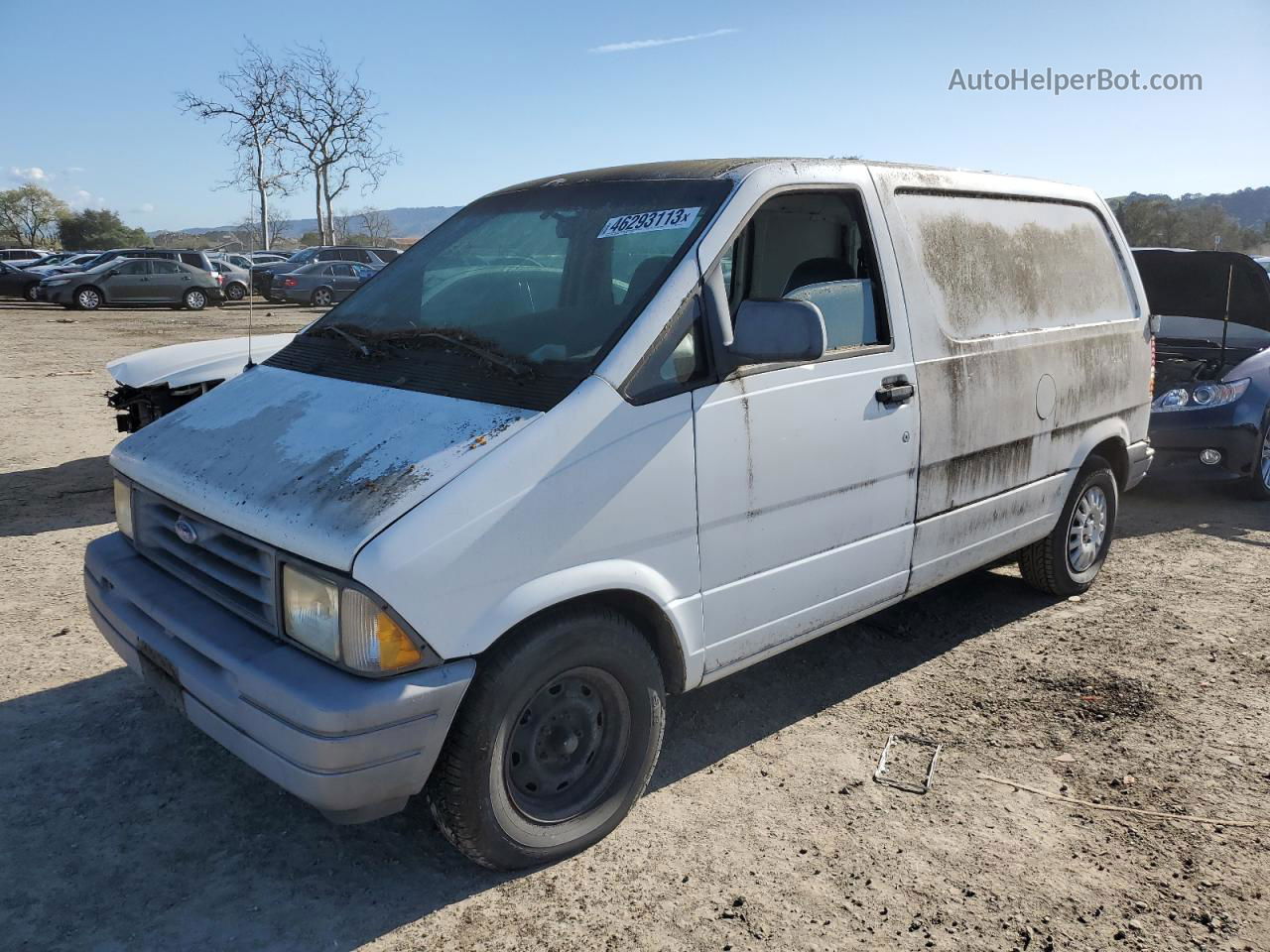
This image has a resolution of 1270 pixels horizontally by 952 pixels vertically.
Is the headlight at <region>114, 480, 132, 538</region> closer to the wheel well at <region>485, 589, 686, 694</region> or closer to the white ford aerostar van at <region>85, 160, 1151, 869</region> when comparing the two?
the white ford aerostar van at <region>85, 160, 1151, 869</region>

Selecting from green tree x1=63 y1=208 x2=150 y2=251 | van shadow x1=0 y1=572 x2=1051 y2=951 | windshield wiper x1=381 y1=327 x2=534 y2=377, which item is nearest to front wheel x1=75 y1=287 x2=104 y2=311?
van shadow x1=0 y1=572 x2=1051 y2=951

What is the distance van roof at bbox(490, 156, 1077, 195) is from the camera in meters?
3.31

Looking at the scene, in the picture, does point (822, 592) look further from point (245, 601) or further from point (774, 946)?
point (245, 601)

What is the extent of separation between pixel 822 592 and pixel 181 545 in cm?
216

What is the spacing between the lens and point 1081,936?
264 centimetres

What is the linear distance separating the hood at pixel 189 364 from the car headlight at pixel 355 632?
13.3ft

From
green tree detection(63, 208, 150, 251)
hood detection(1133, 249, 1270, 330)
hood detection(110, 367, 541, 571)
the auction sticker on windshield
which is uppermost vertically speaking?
green tree detection(63, 208, 150, 251)

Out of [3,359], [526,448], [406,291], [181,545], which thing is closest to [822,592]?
[526,448]

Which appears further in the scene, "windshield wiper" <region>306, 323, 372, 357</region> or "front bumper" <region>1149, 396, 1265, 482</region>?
"front bumper" <region>1149, 396, 1265, 482</region>

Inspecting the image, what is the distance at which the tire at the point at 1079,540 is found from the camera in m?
4.91

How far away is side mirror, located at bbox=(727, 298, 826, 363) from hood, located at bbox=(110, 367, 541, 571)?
0.72 metres

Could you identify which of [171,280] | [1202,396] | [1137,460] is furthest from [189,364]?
[171,280]

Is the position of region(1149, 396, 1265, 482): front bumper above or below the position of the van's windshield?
below

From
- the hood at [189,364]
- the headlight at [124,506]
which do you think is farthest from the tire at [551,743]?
the hood at [189,364]
